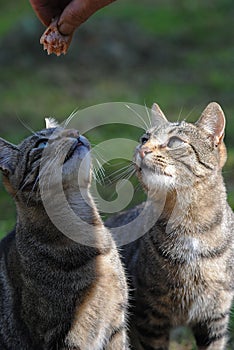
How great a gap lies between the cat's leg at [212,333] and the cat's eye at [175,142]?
1.20 metres

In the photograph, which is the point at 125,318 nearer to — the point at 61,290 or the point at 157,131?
the point at 61,290

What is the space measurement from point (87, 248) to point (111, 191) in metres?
3.02

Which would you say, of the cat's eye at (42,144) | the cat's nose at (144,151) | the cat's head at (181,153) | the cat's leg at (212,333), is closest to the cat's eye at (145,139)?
the cat's head at (181,153)

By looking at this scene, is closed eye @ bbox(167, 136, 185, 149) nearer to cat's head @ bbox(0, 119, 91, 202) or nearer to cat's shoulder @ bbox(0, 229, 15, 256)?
cat's head @ bbox(0, 119, 91, 202)

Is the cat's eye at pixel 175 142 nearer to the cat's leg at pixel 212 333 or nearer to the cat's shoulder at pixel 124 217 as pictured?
the cat's shoulder at pixel 124 217

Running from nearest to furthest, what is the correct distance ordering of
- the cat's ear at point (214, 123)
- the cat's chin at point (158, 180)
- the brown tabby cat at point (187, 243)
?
the cat's chin at point (158, 180), the brown tabby cat at point (187, 243), the cat's ear at point (214, 123)

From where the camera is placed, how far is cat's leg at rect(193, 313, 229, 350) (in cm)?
586

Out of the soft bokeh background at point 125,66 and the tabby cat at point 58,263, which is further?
the soft bokeh background at point 125,66

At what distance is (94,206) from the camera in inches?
224

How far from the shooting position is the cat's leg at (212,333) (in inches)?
231

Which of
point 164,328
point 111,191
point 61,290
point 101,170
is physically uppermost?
point 101,170

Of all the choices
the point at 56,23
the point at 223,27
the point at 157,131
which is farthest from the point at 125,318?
the point at 223,27

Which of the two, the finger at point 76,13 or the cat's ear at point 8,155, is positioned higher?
the finger at point 76,13

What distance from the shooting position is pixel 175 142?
18.7 feet
